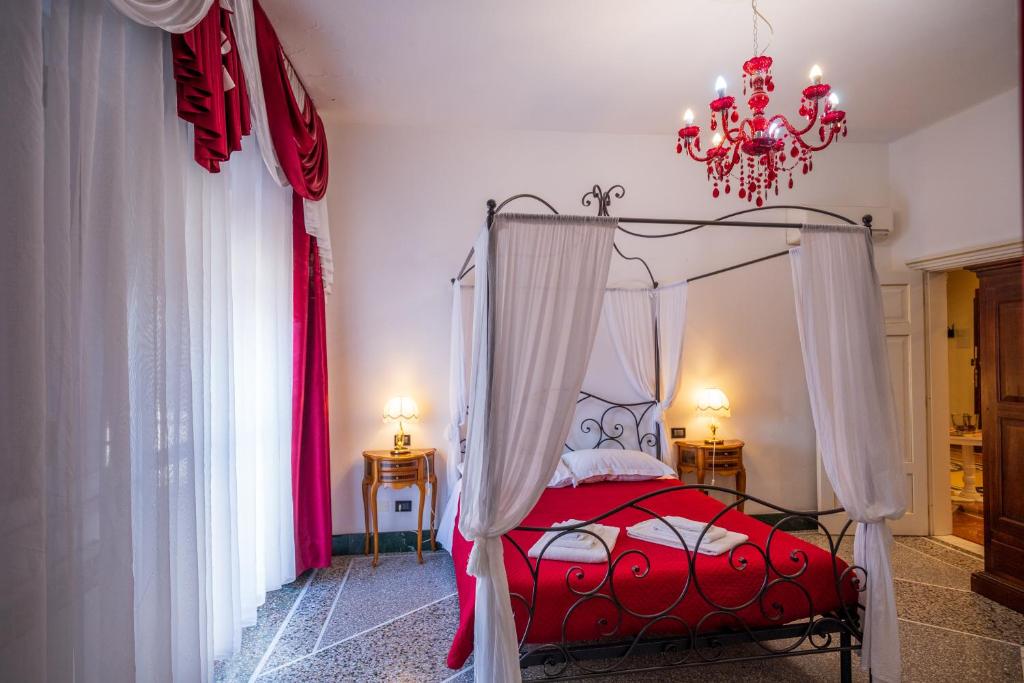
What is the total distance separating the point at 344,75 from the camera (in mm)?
3594

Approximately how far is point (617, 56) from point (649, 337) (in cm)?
217

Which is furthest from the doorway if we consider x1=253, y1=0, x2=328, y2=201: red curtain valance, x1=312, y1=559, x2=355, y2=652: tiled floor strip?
x1=253, y1=0, x2=328, y2=201: red curtain valance

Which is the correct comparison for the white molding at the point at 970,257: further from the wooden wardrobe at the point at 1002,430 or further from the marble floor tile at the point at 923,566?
the marble floor tile at the point at 923,566

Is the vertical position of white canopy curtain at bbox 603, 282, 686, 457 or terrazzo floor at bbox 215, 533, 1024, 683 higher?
white canopy curtain at bbox 603, 282, 686, 457

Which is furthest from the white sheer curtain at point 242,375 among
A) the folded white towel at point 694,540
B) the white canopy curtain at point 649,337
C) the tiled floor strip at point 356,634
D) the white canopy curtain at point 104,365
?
the white canopy curtain at point 649,337

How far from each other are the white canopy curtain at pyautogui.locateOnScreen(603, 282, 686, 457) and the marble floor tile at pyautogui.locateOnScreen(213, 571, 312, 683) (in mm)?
2931

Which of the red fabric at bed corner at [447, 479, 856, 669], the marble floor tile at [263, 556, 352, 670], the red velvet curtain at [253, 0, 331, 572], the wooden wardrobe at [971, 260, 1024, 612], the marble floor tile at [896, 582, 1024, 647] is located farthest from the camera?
the red velvet curtain at [253, 0, 331, 572]

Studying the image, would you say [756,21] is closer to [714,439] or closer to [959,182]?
[959,182]

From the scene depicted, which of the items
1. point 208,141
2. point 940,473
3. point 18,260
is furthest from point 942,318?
point 18,260

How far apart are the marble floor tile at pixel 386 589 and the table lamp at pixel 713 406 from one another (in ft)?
8.20

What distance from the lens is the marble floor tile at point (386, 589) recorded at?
304cm

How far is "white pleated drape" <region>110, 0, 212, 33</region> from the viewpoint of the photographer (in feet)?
4.77

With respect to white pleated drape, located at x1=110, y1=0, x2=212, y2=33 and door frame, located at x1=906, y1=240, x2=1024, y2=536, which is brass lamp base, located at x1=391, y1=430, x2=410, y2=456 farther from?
door frame, located at x1=906, y1=240, x2=1024, y2=536

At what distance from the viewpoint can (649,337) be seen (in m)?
4.41
